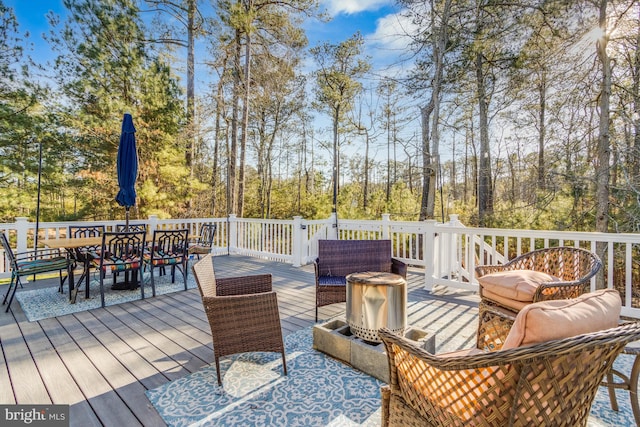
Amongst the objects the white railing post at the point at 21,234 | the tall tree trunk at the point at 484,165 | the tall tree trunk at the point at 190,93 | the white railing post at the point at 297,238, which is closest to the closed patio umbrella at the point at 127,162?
the white railing post at the point at 21,234

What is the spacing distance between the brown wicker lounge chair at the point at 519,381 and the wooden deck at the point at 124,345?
5.13ft

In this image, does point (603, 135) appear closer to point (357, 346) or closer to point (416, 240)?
point (416, 240)

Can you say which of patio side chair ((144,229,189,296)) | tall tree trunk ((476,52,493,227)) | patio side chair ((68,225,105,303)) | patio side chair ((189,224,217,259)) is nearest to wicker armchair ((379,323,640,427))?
patio side chair ((144,229,189,296))

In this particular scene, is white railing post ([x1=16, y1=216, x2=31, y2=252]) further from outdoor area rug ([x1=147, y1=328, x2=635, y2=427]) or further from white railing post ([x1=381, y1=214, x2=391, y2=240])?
white railing post ([x1=381, y1=214, x2=391, y2=240])

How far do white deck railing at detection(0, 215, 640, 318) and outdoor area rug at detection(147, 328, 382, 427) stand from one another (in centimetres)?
254

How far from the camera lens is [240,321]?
216 centimetres

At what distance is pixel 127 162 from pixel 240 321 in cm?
353

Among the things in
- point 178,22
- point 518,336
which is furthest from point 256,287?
point 178,22

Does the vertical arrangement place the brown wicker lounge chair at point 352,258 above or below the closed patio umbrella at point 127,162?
below

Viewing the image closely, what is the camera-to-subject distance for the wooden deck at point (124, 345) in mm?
1912

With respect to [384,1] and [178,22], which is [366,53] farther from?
[178,22]

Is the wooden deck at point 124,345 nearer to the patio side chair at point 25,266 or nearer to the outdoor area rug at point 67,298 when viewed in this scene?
the outdoor area rug at point 67,298

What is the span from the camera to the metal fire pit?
7.34 ft

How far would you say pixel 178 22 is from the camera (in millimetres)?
9547
